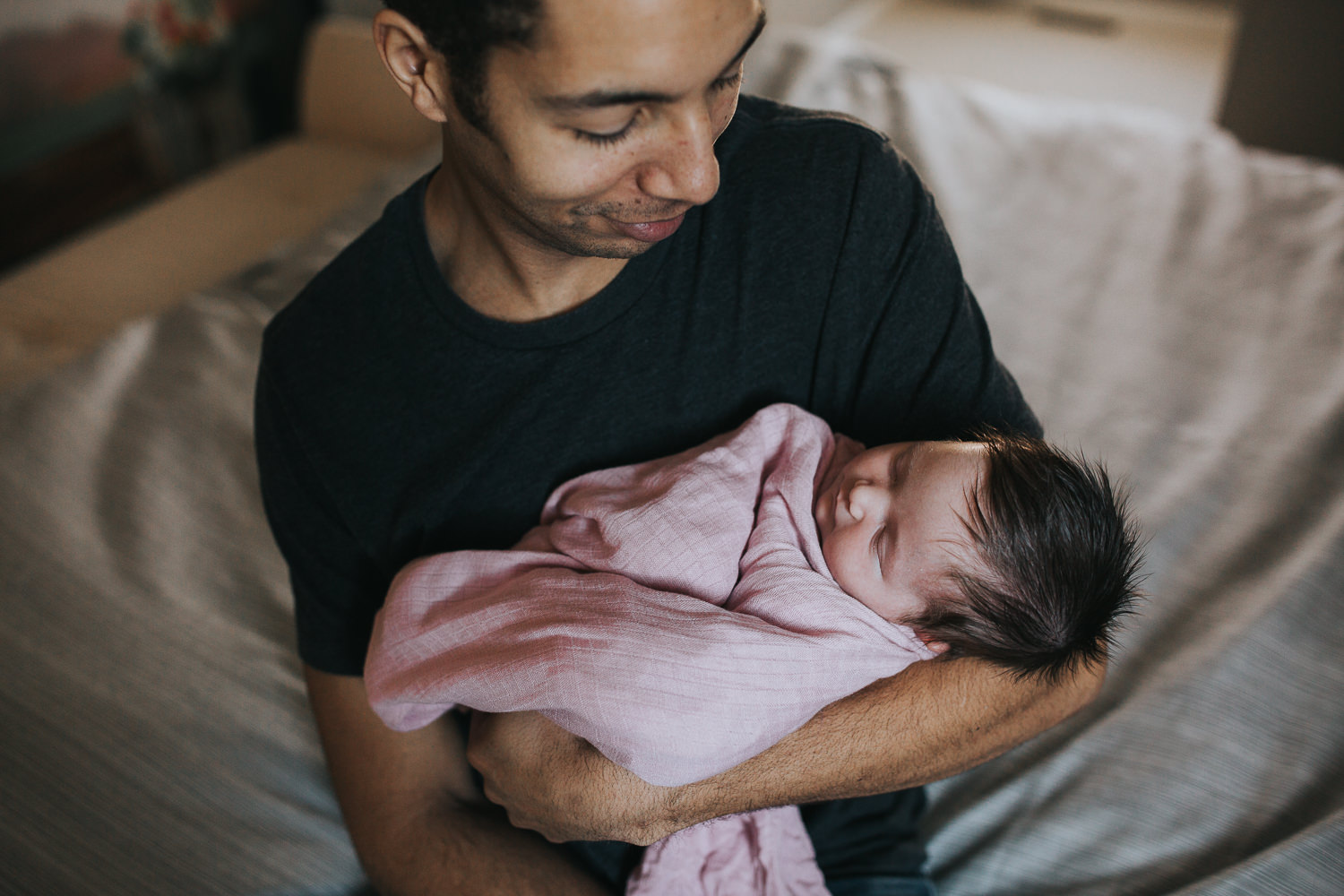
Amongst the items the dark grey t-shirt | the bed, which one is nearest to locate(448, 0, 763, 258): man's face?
the dark grey t-shirt

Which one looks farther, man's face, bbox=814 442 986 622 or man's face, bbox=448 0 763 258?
man's face, bbox=814 442 986 622

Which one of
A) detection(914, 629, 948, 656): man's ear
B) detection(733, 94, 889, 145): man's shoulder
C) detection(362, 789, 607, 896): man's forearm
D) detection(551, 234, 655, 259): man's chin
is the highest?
detection(733, 94, 889, 145): man's shoulder

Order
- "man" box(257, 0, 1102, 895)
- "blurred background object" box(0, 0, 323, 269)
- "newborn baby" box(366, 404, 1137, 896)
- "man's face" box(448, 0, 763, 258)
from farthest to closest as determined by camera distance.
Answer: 1. "blurred background object" box(0, 0, 323, 269)
2. "man" box(257, 0, 1102, 895)
3. "newborn baby" box(366, 404, 1137, 896)
4. "man's face" box(448, 0, 763, 258)

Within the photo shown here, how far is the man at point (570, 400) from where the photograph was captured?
0.88m

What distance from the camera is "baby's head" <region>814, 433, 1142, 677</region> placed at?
2.79ft

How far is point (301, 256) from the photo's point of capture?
1.85 metres

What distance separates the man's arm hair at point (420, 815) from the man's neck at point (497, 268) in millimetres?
451

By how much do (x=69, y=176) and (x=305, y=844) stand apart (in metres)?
2.17

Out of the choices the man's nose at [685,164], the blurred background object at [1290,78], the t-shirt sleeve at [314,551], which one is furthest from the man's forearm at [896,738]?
the blurred background object at [1290,78]

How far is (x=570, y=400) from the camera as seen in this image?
36.7 inches

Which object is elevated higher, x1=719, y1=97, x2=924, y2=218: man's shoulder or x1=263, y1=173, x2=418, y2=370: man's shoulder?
x1=719, y1=97, x2=924, y2=218: man's shoulder

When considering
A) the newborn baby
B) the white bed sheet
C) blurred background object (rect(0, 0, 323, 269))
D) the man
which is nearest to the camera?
the newborn baby

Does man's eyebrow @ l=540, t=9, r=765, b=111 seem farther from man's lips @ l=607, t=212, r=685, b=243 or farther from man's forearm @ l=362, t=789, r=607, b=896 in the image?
man's forearm @ l=362, t=789, r=607, b=896

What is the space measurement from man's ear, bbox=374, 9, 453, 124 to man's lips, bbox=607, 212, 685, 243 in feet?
0.60
